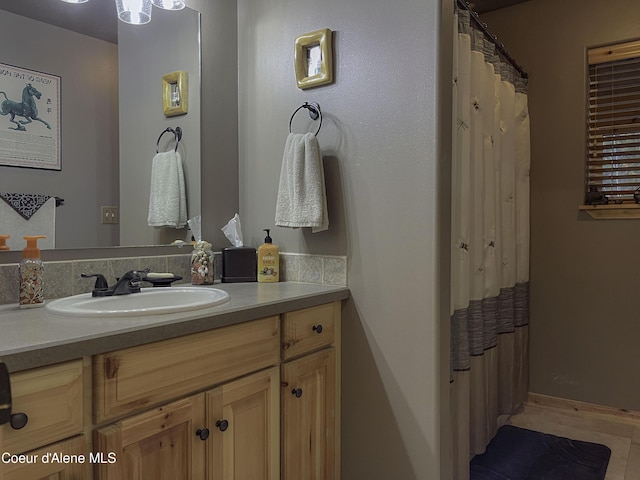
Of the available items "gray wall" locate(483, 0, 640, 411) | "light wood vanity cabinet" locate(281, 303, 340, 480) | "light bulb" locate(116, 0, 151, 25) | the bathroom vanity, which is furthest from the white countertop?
"gray wall" locate(483, 0, 640, 411)

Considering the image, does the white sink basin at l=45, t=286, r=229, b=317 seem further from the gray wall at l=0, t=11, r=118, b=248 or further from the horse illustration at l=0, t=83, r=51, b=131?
the horse illustration at l=0, t=83, r=51, b=131

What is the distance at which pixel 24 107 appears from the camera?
1402mm

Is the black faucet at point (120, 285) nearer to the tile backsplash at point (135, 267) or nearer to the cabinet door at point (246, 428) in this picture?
the tile backsplash at point (135, 267)

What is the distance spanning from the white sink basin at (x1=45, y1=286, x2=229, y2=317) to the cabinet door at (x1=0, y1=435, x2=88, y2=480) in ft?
0.95

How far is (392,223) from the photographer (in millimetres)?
1572

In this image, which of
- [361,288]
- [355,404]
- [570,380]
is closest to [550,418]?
[570,380]

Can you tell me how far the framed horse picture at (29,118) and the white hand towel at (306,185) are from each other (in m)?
0.78

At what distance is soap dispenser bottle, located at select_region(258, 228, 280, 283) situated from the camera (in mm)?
1824

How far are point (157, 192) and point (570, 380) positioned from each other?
259cm

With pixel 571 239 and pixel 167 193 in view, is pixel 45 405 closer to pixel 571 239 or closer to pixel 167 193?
pixel 167 193

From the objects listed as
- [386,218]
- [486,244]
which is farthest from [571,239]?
[386,218]

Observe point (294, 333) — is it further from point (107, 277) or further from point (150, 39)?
point (150, 39)

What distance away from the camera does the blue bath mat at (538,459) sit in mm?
2014

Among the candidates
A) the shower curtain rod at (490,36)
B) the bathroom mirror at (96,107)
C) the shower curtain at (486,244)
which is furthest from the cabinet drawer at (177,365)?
the shower curtain rod at (490,36)
